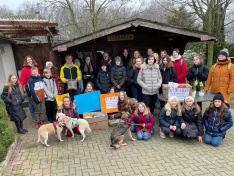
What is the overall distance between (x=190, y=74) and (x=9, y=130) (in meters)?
5.29

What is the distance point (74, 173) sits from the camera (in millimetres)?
3564

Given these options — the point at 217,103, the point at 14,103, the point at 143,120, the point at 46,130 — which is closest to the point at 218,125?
the point at 217,103

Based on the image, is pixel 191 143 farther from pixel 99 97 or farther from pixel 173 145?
pixel 99 97

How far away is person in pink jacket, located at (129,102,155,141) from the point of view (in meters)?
4.86

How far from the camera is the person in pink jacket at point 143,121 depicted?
486 cm

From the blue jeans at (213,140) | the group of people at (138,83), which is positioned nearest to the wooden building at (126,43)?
the group of people at (138,83)

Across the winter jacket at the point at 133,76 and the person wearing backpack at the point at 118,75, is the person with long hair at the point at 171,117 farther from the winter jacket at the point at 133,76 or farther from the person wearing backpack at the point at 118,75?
the person wearing backpack at the point at 118,75

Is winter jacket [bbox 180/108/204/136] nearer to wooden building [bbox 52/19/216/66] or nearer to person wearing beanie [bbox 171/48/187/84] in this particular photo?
person wearing beanie [bbox 171/48/187/84]

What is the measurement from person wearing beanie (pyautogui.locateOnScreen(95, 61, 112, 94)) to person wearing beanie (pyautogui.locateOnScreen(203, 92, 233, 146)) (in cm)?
324

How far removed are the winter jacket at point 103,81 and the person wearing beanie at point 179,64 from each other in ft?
7.40

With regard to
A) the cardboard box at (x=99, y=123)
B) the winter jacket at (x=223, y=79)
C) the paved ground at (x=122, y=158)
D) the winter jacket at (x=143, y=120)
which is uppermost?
the winter jacket at (x=223, y=79)

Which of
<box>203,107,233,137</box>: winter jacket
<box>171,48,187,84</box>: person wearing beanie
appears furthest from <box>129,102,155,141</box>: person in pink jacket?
<box>171,48,187,84</box>: person wearing beanie

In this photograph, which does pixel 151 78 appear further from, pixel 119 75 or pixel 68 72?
pixel 68 72

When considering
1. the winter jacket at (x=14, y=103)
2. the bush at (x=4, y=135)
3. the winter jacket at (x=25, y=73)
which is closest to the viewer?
the bush at (x=4, y=135)
